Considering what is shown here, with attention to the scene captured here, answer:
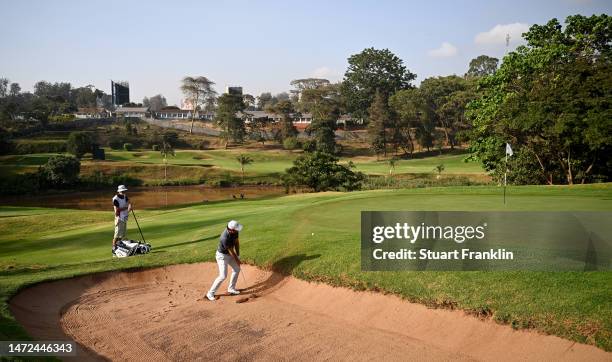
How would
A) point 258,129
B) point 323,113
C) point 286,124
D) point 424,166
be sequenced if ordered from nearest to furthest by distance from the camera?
point 424,166 < point 286,124 < point 323,113 < point 258,129

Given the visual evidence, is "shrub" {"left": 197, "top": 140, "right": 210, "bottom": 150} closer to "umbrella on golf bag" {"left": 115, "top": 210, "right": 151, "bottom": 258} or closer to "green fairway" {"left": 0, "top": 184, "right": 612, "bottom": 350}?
"green fairway" {"left": 0, "top": 184, "right": 612, "bottom": 350}

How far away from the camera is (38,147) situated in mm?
84750

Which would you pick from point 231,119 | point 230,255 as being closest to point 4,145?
point 231,119

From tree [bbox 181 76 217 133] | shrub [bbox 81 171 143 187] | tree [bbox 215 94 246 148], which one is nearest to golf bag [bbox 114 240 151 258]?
shrub [bbox 81 171 143 187]

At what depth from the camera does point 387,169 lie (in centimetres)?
7662

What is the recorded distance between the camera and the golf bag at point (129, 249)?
16.8m

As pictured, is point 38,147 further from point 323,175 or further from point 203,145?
point 323,175

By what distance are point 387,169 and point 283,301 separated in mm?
66082

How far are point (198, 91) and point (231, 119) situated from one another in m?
49.8

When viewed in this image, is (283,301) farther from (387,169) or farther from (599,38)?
(387,169)

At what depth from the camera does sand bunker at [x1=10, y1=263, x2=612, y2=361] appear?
8.93 meters

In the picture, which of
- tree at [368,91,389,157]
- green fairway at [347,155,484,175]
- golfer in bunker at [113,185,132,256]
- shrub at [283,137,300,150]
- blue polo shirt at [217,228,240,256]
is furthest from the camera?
shrub at [283,137,300,150]

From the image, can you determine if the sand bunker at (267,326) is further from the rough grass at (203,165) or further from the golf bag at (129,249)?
the rough grass at (203,165)

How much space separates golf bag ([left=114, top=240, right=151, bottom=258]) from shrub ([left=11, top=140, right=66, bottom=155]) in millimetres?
75566
